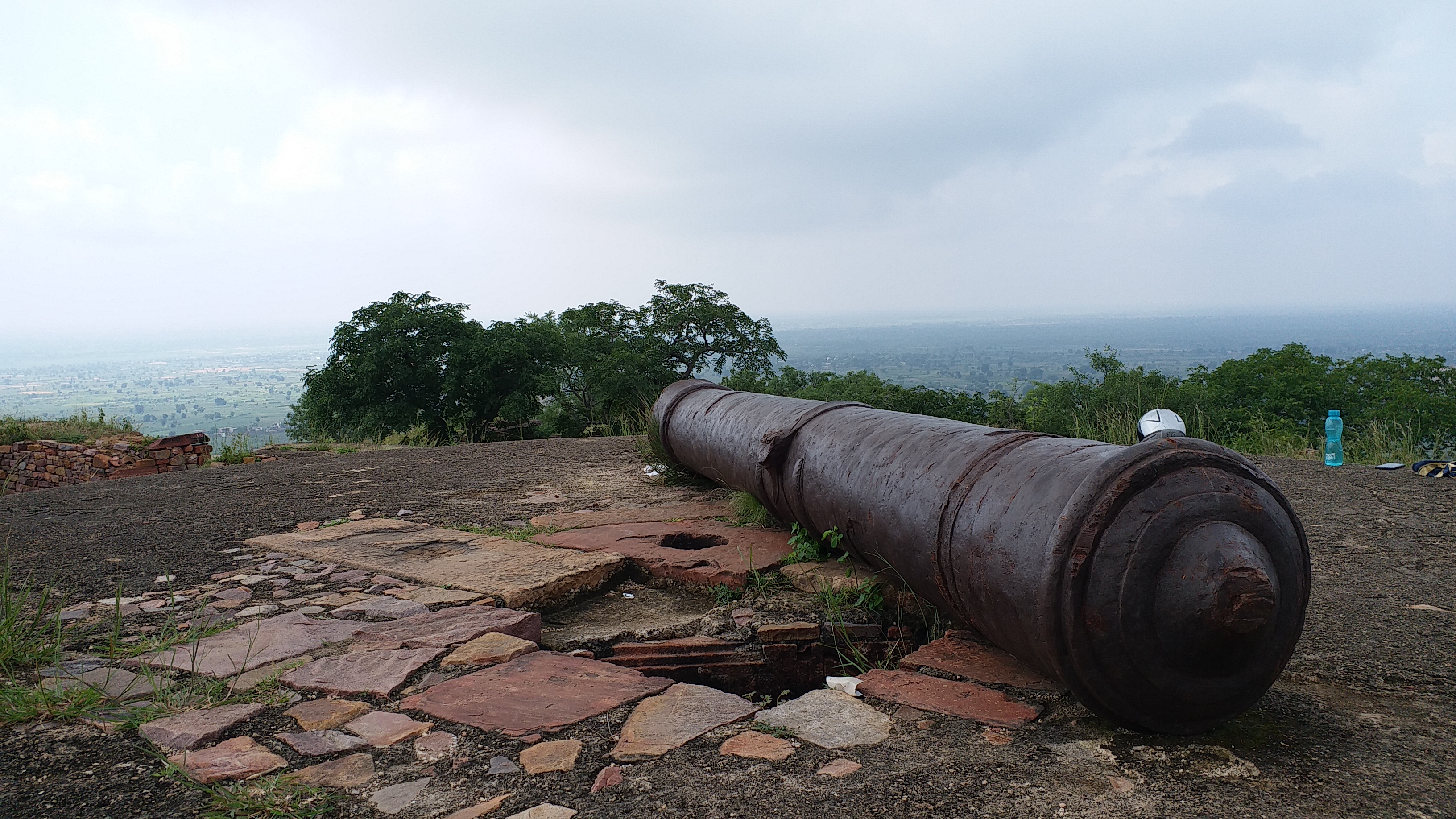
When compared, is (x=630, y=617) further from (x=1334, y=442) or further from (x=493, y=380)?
(x=493, y=380)

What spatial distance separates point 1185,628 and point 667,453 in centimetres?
410

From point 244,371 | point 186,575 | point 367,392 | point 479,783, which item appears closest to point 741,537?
point 479,783

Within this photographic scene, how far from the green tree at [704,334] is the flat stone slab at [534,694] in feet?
67.1

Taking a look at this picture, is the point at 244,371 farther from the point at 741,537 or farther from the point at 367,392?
the point at 741,537

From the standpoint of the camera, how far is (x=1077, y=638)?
5.62 ft

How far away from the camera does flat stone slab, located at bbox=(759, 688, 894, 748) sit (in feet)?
6.26

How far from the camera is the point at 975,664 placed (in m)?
2.33

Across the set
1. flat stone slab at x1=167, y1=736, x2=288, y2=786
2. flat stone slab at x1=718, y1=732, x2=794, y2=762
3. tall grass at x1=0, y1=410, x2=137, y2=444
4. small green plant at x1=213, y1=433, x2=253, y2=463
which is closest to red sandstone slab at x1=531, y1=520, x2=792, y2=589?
flat stone slab at x1=718, y1=732, x2=794, y2=762

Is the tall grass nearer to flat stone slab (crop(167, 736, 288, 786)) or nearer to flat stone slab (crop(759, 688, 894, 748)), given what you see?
flat stone slab (crop(167, 736, 288, 786))

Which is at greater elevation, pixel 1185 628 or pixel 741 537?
pixel 1185 628

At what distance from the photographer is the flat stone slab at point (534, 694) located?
203 centimetres

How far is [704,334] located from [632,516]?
759 inches

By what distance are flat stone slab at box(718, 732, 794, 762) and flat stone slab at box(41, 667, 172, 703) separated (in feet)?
5.26

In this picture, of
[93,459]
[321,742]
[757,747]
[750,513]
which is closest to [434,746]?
[321,742]
